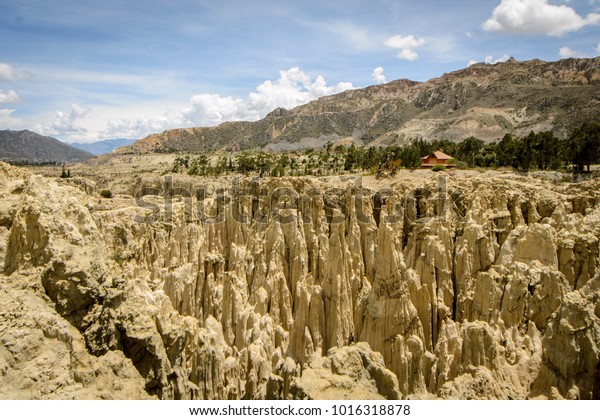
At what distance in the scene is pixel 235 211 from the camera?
3114 centimetres

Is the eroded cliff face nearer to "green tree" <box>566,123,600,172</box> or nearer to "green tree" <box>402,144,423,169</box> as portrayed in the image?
"green tree" <box>566,123,600,172</box>

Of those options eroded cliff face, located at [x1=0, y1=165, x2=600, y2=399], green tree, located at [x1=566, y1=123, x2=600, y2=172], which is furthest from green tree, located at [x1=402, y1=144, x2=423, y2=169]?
eroded cliff face, located at [x1=0, y1=165, x2=600, y2=399]

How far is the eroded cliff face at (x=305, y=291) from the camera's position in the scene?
10.2 metres

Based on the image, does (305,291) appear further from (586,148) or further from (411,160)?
(586,148)

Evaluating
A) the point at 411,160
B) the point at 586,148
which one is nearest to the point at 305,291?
the point at 411,160

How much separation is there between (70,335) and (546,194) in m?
30.3

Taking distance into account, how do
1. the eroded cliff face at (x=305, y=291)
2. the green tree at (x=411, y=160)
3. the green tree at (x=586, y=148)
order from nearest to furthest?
the eroded cliff face at (x=305, y=291) < the green tree at (x=586, y=148) < the green tree at (x=411, y=160)

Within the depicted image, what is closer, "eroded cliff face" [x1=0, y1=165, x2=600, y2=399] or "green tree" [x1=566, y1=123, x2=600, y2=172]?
"eroded cliff face" [x1=0, y1=165, x2=600, y2=399]

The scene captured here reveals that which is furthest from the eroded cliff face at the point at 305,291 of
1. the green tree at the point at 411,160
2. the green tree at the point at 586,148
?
the green tree at the point at 411,160

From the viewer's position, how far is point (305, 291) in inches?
977

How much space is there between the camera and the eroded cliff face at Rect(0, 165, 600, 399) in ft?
33.5

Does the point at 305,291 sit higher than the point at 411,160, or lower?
lower

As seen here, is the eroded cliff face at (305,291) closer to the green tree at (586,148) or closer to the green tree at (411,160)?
the green tree at (586,148)

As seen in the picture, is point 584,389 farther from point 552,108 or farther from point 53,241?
point 552,108
